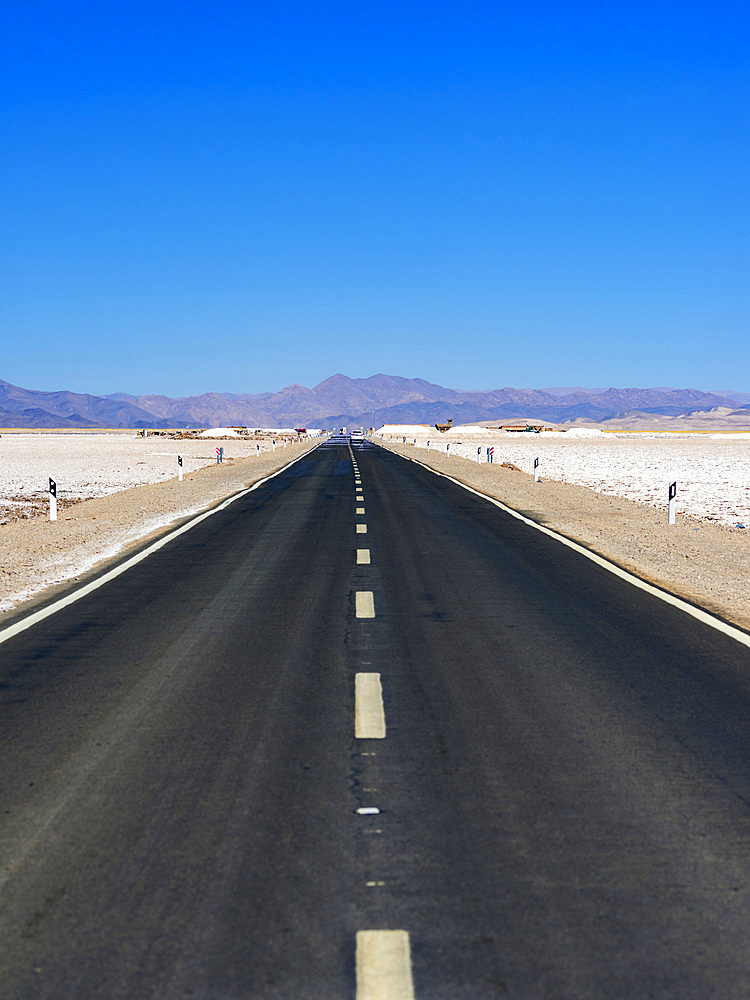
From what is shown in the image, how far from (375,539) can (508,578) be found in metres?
4.60

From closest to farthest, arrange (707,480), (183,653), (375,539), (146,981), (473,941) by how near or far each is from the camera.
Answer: (146,981), (473,941), (183,653), (375,539), (707,480)

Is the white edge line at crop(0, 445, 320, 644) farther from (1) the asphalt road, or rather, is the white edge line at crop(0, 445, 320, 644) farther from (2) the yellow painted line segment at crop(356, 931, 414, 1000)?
(2) the yellow painted line segment at crop(356, 931, 414, 1000)

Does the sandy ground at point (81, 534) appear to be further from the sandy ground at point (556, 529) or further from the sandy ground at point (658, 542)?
the sandy ground at point (658, 542)

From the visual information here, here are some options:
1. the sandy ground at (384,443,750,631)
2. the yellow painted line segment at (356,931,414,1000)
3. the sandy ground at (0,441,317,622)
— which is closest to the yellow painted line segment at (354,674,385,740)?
the yellow painted line segment at (356,931,414,1000)

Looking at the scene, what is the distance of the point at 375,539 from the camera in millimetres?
17000

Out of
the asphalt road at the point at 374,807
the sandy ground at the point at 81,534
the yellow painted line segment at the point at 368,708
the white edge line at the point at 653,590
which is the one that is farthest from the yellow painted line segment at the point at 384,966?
the sandy ground at the point at 81,534

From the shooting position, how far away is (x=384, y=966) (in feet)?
11.0

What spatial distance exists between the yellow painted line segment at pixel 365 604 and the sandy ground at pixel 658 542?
149 inches

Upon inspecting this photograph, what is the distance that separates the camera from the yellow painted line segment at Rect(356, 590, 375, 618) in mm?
10133

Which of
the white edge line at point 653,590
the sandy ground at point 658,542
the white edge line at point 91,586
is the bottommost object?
the sandy ground at point 658,542

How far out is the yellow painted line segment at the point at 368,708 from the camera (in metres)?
6.05

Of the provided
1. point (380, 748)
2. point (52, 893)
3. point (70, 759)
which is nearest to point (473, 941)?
point (52, 893)

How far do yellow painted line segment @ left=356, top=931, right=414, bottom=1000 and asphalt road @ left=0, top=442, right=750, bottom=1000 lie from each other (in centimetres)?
1

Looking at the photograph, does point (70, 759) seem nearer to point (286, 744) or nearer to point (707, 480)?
point (286, 744)
